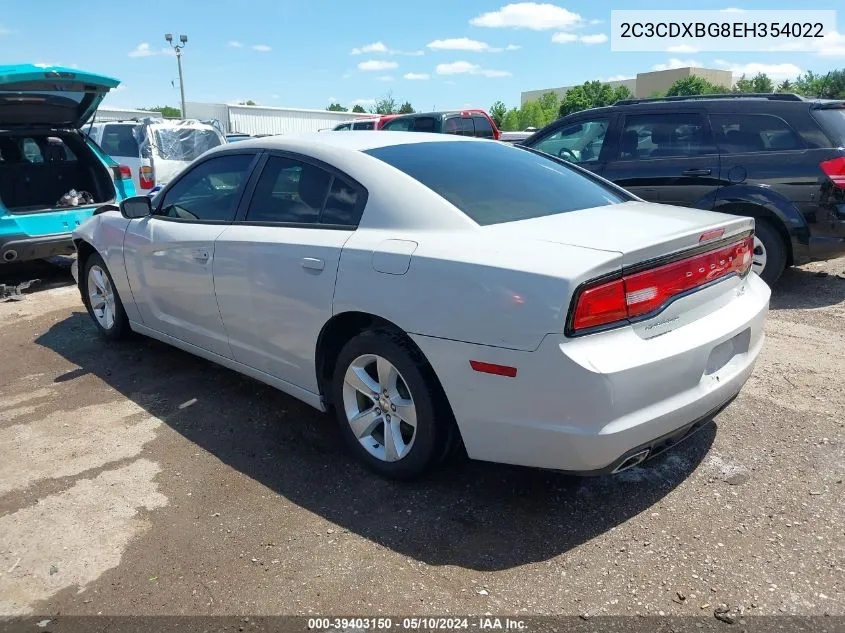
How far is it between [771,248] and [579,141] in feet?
7.50

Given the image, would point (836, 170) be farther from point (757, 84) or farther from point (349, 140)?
point (757, 84)

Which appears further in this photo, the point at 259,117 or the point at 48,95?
the point at 259,117

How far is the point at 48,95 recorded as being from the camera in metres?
6.70

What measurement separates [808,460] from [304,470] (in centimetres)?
249

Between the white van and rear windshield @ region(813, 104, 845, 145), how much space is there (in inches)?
378

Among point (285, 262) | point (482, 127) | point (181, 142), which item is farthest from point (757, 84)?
point (285, 262)

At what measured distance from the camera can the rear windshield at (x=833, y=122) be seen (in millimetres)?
5688

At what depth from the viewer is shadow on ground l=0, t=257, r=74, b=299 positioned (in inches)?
292

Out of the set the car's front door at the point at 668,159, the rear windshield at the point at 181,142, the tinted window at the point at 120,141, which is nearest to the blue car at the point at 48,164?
the rear windshield at the point at 181,142

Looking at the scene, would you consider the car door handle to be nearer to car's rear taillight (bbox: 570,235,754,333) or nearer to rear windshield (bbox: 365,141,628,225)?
rear windshield (bbox: 365,141,628,225)

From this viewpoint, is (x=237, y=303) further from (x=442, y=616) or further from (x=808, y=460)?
(x=808, y=460)

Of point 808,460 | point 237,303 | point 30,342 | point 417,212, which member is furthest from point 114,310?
point 808,460

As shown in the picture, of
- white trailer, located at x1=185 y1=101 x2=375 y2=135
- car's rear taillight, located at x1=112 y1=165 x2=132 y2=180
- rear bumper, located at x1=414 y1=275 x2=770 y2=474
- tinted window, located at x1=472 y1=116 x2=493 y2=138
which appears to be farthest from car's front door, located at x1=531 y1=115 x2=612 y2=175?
white trailer, located at x1=185 y1=101 x2=375 y2=135

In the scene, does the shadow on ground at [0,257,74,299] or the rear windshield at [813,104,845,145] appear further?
the shadow on ground at [0,257,74,299]
